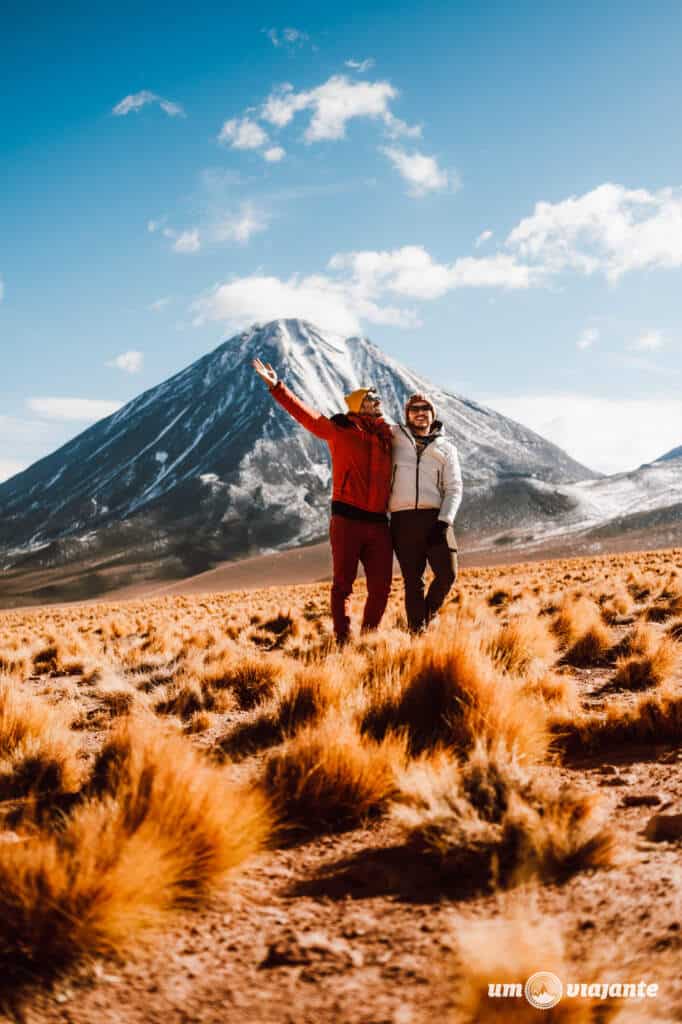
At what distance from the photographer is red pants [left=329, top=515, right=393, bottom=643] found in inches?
270

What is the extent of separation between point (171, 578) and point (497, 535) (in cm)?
7130

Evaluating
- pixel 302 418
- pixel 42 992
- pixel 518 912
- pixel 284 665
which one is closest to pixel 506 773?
pixel 518 912

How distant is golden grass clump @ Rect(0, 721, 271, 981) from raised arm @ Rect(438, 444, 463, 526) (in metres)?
4.40

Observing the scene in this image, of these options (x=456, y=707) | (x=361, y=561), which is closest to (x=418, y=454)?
(x=361, y=561)

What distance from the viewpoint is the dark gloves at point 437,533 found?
688 cm

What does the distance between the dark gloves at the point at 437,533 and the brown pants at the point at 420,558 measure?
27mm

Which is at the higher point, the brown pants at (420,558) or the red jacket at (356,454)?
the red jacket at (356,454)

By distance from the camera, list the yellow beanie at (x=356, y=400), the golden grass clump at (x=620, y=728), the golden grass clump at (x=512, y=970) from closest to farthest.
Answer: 1. the golden grass clump at (x=512, y=970)
2. the golden grass clump at (x=620, y=728)
3. the yellow beanie at (x=356, y=400)

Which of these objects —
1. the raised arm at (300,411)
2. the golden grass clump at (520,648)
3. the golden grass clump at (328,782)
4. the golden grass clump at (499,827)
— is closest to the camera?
the golden grass clump at (499,827)

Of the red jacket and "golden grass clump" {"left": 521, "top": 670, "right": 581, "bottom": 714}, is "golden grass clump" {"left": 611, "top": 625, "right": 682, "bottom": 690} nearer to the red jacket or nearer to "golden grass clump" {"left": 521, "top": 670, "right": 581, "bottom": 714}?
"golden grass clump" {"left": 521, "top": 670, "right": 581, "bottom": 714}

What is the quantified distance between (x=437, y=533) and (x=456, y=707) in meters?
2.98

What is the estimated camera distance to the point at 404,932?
6.70 ft

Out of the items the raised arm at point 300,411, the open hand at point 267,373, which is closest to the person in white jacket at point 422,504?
the raised arm at point 300,411

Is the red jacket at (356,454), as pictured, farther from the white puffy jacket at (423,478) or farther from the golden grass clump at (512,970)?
the golden grass clump at (512,970)
